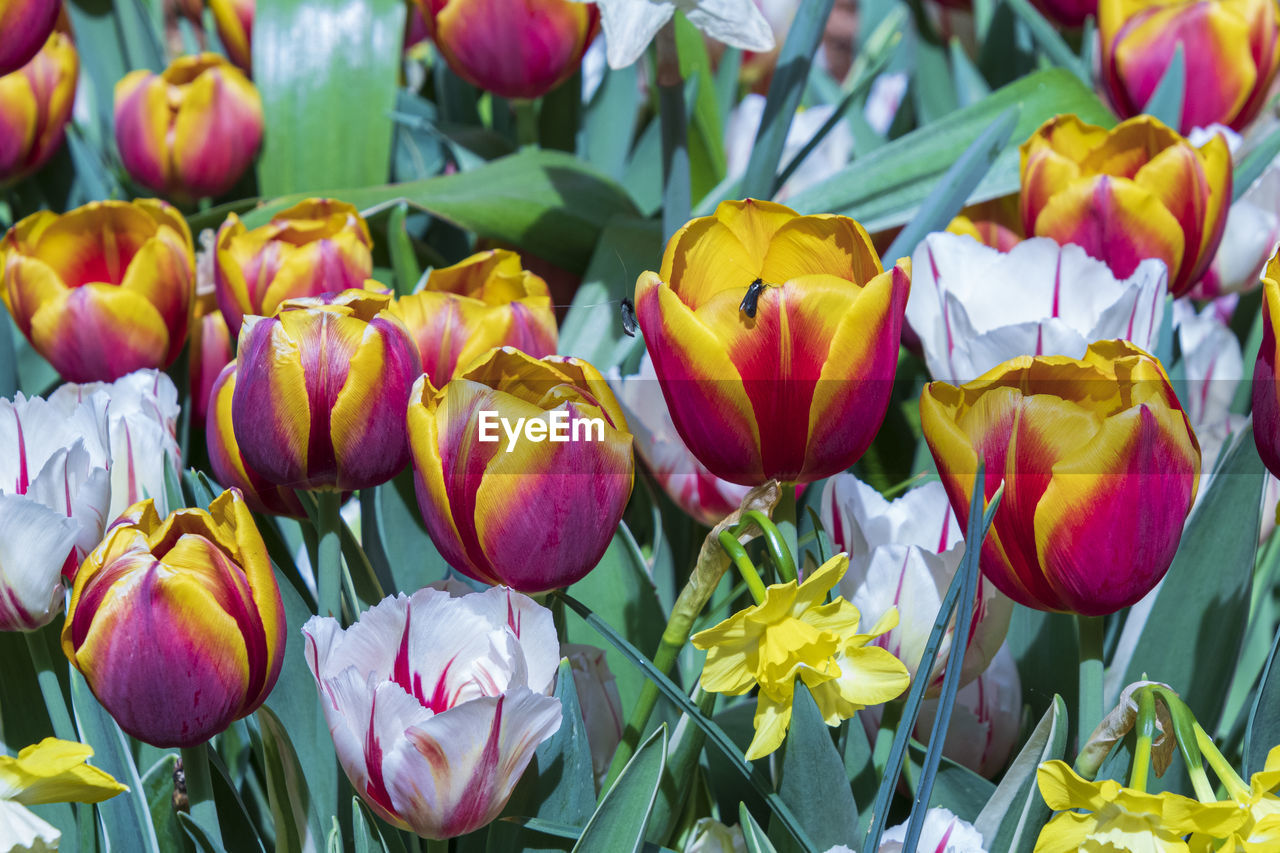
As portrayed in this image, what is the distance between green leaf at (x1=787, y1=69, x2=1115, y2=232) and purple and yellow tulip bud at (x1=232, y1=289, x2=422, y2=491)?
39 cm

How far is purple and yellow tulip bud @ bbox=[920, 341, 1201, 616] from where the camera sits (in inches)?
13.2

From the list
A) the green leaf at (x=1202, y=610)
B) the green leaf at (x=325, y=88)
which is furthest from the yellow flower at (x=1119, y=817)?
the green leaf at (x=325, y=88)

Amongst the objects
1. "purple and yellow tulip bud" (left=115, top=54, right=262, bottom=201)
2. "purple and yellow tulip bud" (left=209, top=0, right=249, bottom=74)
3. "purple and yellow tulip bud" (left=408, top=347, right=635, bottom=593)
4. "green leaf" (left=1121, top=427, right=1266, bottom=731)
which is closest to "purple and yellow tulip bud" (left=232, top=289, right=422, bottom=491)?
"purple and yellow tulip bud" (left=408, top=347, right=635, bottom=593)

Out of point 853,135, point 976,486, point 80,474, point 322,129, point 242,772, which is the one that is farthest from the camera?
point 853,135

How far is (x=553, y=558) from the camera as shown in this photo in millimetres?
358

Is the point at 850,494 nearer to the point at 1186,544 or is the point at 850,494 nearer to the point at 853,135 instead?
the point at 1186,544

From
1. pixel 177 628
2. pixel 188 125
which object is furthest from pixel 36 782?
pixel 188 125

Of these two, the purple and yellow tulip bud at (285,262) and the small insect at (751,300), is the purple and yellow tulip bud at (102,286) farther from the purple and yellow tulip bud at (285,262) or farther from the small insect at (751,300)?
the small insect at (751,300)

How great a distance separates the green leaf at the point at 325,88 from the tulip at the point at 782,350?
593 millimetres

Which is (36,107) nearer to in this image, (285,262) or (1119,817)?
(285,262)

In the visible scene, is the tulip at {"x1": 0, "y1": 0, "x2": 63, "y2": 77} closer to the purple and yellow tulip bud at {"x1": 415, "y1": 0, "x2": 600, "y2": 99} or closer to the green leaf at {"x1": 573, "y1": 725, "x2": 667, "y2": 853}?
the purple and yellow tulip bud at {"x1": 415, "y1": 0, "x2": 600, "y2": 99}

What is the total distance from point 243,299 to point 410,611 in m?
0.27

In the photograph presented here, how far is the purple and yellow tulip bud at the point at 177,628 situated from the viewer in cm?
34

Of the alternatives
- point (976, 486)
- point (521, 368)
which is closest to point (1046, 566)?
point (976, 486)
